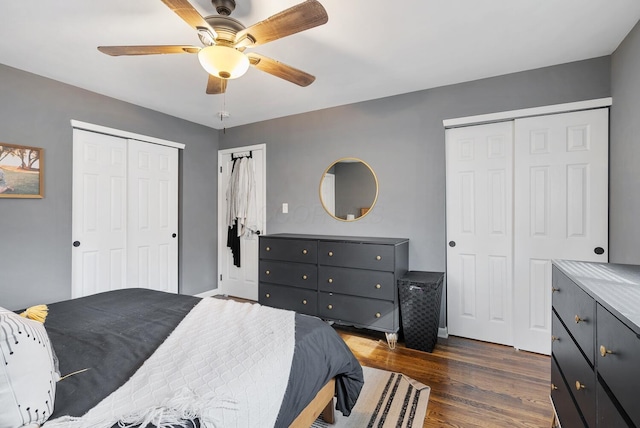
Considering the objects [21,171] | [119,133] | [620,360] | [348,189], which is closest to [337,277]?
[348,189]

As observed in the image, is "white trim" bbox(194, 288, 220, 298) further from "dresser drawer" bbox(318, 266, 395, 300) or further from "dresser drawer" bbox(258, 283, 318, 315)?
"dresser drawer" bbox(318, 266, 395, 300)

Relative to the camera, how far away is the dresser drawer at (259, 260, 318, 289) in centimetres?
304

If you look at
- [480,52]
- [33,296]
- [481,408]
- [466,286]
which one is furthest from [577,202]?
[33,296]

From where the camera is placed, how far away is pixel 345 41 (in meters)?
2.16

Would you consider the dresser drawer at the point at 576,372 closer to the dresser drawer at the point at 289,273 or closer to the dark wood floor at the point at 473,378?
the dark wood floor at the point at 473,378

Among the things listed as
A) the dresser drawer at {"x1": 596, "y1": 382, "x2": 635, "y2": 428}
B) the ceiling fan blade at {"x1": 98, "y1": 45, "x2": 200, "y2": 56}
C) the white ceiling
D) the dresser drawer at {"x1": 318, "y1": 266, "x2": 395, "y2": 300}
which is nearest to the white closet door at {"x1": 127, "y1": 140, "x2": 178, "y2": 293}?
the white ceiling

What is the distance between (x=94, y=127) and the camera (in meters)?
3.04

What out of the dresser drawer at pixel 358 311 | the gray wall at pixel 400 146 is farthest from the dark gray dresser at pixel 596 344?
the gray wall at pixel 400 146

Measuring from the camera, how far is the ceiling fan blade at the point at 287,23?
4.41ft

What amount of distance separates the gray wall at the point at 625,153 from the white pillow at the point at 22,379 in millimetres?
2911

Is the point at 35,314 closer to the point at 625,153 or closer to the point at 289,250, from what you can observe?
the point at 289,250

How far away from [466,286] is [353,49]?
228cm

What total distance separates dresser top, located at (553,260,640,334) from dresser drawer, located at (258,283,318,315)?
2.06 m

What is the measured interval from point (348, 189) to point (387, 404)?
6.94ft
